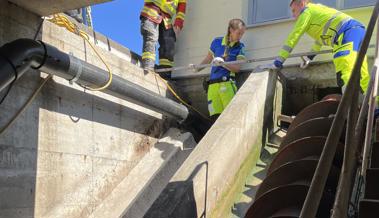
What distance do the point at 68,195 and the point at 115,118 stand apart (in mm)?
1300

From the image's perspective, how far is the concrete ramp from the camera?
12.3 ft

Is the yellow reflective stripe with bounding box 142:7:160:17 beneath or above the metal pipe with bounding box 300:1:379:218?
above

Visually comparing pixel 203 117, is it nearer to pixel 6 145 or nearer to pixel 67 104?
pixel 67 104

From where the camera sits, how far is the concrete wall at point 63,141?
4535 mm

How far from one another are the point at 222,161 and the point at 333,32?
2529 mm

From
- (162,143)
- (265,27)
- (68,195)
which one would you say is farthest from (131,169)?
(265,27)

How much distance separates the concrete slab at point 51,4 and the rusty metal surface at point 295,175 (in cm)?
251

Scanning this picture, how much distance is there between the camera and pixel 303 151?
412 cm

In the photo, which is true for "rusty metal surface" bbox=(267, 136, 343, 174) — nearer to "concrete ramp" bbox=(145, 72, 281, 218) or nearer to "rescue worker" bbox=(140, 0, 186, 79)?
"concrete ramp" bbox=(145, 72, 281, 218)

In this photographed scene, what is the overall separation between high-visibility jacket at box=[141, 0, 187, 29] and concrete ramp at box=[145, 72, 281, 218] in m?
2.53

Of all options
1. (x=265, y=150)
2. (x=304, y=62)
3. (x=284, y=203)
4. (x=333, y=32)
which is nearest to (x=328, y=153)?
(x=284, y=203)

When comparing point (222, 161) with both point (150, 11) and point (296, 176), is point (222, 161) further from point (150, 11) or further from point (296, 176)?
point (150, 11)

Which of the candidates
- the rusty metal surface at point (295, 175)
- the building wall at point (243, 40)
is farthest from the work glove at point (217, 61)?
the rusty metal surface at point (295, 175)

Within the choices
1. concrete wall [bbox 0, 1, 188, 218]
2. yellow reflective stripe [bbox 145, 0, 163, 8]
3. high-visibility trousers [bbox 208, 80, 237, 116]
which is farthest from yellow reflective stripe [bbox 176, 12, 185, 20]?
concrete wall [bbox 0, 1, 188, 218]
